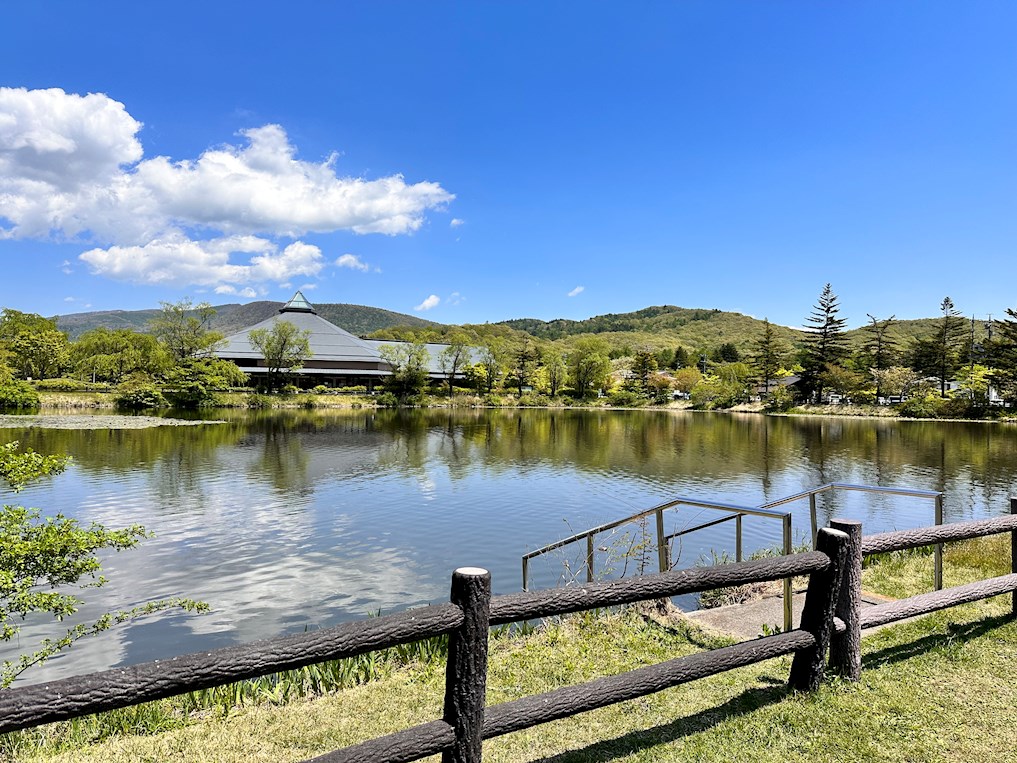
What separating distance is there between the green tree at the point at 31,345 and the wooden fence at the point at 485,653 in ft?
194

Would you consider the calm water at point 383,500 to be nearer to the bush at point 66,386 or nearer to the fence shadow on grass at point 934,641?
the fence shadow on grass at point 934,641

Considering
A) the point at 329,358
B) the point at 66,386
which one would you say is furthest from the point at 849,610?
the point at 329,358

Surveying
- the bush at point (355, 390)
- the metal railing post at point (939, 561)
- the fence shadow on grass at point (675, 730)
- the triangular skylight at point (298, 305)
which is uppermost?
the triangular skylight at point (298, 305)

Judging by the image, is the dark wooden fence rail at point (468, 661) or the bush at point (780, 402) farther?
the bush at point (780, 402)

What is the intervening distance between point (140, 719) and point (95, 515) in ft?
34.3

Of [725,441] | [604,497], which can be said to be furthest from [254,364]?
[604,497]

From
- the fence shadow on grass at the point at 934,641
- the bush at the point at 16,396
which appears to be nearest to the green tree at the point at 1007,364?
the fence shadow on grass at the point at 934,641

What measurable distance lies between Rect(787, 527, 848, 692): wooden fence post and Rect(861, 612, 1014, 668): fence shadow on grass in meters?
0.64

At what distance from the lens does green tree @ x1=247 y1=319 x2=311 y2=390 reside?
55.7 meters

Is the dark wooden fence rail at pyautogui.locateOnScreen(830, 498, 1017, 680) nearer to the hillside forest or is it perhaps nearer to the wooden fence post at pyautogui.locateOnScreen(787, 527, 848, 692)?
the wooden fence post at pyautogui.locateOnScreen(787, 527, 848, 692)

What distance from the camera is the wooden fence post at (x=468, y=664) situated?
7.83 feet

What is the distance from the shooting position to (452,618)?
2.35m

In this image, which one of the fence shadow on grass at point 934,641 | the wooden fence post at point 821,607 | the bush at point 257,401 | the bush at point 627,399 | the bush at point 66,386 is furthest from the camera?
the bush at point 627,399

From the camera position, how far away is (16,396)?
3741cm
